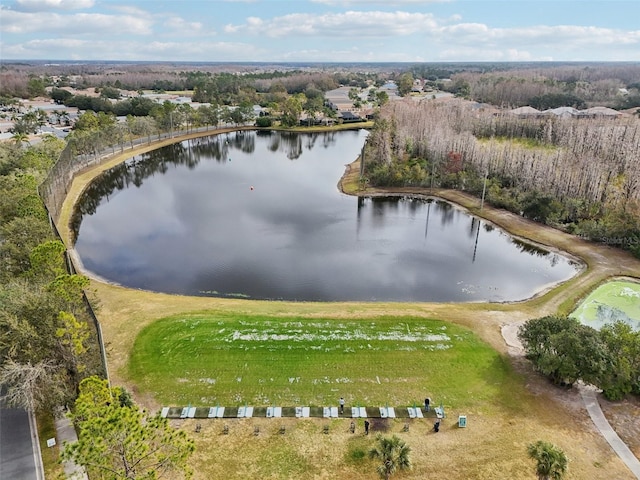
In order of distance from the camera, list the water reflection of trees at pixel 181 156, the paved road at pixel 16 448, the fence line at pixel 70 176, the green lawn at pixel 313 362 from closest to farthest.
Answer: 1. the paved road at pixel 16 448
2. the green lawn at pixel 313 362
3. the fence line at pixel 70 176
4. the water reflection of trees at pixel 181 156

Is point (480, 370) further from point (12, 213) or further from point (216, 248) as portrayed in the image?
point (12, 213)

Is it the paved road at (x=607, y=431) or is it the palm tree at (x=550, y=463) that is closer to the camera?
the palm tree at (x=550, y=463)

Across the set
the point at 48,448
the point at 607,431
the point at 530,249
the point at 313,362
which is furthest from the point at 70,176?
the point at 607,431

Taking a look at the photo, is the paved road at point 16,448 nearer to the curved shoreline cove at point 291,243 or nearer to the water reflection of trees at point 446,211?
the curved shoreline cove at point 291,243

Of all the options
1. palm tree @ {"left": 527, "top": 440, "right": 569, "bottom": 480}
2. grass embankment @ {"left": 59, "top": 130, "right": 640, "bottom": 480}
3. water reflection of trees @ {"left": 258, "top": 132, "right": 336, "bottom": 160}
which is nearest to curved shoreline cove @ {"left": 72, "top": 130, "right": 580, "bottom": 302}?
grass embankment @ {"left": 59, "top": 130, "right": 640, "bottom": 480}

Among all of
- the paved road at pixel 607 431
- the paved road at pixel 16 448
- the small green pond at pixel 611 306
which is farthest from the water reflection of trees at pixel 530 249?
the paved road at pixel 16 448

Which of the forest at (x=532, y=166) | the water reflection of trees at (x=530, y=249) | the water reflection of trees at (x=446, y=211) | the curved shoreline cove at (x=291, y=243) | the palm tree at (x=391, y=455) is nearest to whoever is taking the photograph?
the palm tree at (x=391, y=455)

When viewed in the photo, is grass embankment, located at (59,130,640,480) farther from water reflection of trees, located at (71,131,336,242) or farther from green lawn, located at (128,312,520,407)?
water reflection of trees, located at (71,131,336,242)

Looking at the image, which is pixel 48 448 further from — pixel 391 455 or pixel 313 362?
pixel 391 455
